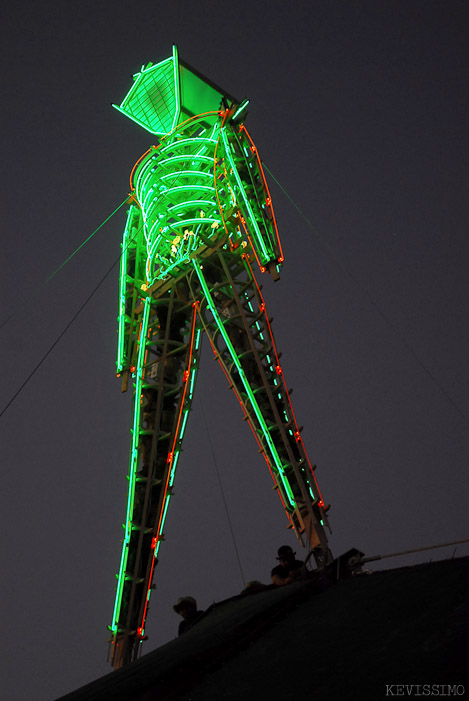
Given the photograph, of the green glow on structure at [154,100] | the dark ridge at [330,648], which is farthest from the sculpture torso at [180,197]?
the dark ridge at [330,648]

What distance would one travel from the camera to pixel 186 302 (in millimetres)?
13664

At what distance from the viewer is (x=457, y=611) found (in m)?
3.46

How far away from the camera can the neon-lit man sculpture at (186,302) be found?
11.2 meters

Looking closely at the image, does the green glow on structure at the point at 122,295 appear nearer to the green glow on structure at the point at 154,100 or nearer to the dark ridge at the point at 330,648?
the green glow on structure at the point at 154,100

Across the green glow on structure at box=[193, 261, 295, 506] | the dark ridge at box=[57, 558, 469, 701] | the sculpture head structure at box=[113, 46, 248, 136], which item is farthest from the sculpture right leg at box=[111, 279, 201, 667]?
the dark ridge at box=[57, 558, 469, 701]

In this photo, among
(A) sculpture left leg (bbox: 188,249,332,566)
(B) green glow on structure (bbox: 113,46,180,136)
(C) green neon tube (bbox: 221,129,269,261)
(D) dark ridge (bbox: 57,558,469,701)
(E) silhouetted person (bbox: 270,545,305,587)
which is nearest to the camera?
(D) dark ridge (bbox: 57,558,469,701)

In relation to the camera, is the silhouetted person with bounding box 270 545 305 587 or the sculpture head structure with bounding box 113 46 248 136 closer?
the silhouetted person with bounding box 270 545 305 587

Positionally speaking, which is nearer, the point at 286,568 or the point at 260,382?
the point at 286,568

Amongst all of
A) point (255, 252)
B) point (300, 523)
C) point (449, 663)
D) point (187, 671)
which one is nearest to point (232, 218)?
point (255, 252)

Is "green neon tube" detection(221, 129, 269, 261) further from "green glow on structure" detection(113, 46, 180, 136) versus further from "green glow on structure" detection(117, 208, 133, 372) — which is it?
"green glow on structure" detection(117, 208, 133, 372)

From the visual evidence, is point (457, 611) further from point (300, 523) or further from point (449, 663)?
point (300, 523)

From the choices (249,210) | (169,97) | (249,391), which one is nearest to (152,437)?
(249,391)

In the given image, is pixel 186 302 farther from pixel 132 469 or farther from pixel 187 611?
pixel 187 611

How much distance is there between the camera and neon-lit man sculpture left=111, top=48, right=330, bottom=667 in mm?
11234
